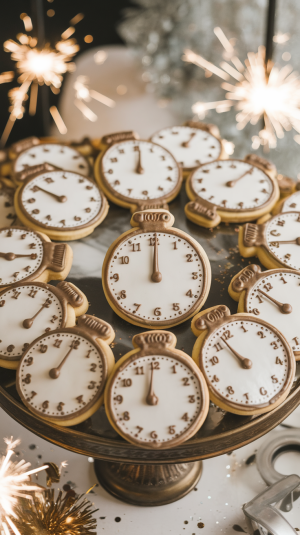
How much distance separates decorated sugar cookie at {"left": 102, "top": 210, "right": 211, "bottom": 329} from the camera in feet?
6.20

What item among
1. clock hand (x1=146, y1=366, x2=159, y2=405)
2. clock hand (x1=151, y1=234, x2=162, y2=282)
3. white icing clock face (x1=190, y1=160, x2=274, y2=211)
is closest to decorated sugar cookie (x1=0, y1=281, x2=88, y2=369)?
clock hand (x1=151, y1=234, x2=162, y2=282)

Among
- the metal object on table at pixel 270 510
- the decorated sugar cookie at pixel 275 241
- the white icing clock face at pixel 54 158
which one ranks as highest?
the white icing clock face at pixel 54 158

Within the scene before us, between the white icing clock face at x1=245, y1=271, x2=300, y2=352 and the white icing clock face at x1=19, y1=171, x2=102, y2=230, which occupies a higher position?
the white icing clock face at x1=19, y1=171, x2=102, y2=230

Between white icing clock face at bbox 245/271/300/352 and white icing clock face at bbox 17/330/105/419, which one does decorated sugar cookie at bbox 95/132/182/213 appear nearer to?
white icing clock face at bbox 245/271/300/352

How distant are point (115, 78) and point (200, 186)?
8.72ft

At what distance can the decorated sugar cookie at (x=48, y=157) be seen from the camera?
245 centimetres

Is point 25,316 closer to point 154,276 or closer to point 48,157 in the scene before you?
point 154,276

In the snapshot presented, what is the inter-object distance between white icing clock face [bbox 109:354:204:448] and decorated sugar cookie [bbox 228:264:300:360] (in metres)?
0.40

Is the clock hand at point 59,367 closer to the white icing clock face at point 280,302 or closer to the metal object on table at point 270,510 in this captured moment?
the white icing clock face at point 280,302

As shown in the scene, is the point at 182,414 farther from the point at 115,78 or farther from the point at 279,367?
the point at 115,78

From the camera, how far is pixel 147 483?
2066 mm

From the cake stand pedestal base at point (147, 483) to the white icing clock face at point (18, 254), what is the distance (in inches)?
34.6

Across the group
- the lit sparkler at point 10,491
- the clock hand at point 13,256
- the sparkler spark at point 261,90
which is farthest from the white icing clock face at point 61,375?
the sparkler spark at point 261,90

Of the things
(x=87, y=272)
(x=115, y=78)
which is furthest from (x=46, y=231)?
(x=115, y=78)
